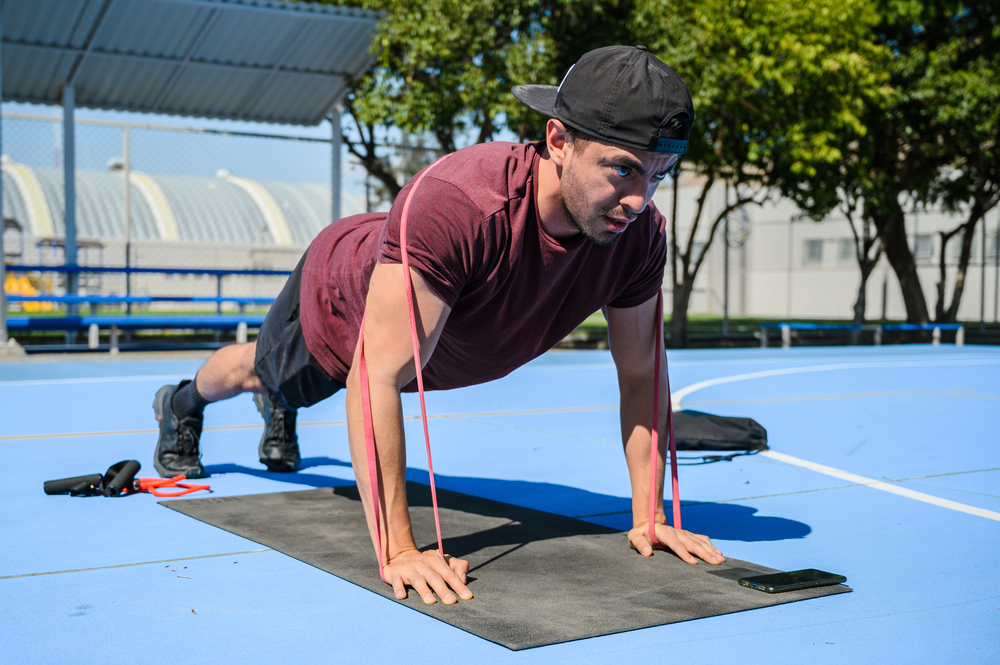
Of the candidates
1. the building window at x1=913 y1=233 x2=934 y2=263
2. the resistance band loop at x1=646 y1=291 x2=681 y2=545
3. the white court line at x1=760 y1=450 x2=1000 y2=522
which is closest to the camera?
the resistance band loop at x1=646 y1=291 x2=681 y2=545

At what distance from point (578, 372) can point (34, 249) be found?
16245 millimetres

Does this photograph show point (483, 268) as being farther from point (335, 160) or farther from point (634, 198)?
point (335, 160)

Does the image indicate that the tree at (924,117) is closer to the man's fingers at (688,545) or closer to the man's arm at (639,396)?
the man's arm at (639,396)

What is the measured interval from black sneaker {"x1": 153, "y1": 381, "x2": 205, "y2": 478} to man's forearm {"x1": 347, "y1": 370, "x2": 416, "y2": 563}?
1.78 meters

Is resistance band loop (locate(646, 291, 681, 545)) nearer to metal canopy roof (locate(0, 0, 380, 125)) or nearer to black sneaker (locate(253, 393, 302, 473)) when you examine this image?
black sneaker (locate(253, 393, 302, 473))

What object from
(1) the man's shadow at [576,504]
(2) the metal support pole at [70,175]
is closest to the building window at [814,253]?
(2) the metal support pole at [70,175]

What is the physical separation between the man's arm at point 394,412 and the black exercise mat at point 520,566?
6cm

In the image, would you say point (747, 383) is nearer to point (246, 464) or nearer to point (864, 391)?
point (864, 391)

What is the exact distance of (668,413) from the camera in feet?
9.86

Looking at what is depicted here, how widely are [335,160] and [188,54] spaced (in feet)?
7.64

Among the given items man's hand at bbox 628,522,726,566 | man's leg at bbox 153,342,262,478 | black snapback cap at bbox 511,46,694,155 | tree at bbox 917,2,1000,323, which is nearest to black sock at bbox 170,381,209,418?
man's leg at bbox 153,342,262,478

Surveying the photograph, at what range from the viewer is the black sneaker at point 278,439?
4211 millimetres

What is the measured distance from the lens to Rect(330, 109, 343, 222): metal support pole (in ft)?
42.2

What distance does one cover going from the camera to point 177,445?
3.96 metres
